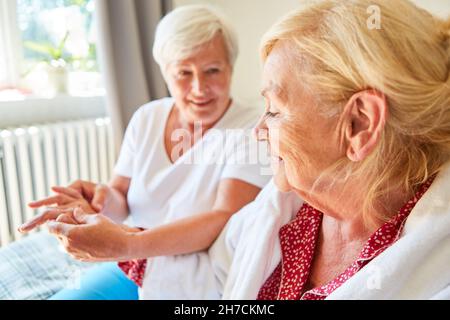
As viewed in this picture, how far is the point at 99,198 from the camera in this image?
95cm

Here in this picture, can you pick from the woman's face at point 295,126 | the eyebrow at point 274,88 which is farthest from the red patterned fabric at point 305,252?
the eyebrow at point 274,88

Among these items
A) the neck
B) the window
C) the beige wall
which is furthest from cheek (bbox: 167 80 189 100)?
the window

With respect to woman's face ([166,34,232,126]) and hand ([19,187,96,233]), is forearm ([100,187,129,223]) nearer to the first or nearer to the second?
hand ([19,187,96,233])

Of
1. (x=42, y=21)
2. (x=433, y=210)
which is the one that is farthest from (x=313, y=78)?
(x=42, y=21)

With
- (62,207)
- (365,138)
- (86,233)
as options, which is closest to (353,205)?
(365,138)

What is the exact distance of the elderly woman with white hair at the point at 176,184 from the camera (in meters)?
0.78

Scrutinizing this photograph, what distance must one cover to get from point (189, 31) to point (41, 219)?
510 millimetres

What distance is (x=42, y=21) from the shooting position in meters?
1.43

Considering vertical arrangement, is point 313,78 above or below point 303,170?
above

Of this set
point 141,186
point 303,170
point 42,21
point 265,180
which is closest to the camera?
point 303,170

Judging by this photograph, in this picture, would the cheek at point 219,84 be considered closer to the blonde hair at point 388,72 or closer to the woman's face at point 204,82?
the woman's face at point 204,82

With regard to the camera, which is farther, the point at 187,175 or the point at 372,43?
the point at 187,175
